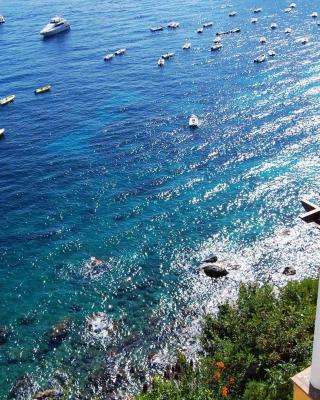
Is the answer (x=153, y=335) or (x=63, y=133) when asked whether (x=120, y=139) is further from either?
(x=153, y=335)

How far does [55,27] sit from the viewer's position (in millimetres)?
168750

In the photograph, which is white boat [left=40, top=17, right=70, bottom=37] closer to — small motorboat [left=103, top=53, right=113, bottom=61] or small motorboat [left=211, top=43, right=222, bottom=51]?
small motorboat [left=103, top=53, right=113, bottom=61]

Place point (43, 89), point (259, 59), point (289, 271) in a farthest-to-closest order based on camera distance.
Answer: point (259, 59) → point (43, 89) → point (289, 271)

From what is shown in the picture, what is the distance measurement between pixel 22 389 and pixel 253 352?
78.9ft

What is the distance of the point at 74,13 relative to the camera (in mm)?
196000

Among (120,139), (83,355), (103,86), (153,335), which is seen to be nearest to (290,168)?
(120,139)

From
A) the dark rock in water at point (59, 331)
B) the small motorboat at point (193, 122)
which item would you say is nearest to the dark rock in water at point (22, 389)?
the dark rock in water at point (59, 331)

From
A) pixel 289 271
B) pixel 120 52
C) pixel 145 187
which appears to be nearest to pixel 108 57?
pixel 120 52

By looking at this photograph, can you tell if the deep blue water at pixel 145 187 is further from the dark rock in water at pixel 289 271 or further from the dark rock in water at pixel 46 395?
the dark rock in water at pixel 46 395

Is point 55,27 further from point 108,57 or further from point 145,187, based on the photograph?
point 145,187

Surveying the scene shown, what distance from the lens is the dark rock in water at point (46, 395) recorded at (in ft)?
163

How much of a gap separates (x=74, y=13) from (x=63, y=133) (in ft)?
365

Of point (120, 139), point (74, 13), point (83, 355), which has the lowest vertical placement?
point (83, 355)

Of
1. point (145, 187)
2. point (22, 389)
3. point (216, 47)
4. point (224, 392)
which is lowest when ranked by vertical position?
point (22, 389)
